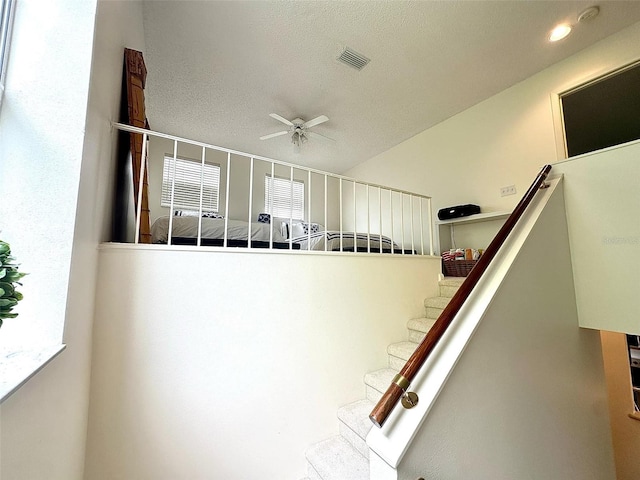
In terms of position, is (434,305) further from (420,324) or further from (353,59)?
(353,59)

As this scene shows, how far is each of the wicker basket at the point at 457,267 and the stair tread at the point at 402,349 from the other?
49.4 inches

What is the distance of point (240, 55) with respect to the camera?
2711 mm

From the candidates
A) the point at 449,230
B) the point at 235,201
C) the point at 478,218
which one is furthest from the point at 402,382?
the point at 235,201

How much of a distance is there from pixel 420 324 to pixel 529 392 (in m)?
1.06

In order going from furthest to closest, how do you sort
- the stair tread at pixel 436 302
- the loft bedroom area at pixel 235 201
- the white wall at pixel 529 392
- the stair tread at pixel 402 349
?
the stair tread at pixel 436 302 < the stair tread at pixel 402 349 < the loft bedroom area at pixel 235 201 < the white wall at pixel 529 392

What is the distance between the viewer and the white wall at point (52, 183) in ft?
2.97

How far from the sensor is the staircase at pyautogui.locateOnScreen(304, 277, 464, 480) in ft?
5.35

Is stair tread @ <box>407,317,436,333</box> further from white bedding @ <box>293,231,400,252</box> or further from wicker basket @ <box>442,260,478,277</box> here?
wicker basket @ <box>442,260,478,277</box>

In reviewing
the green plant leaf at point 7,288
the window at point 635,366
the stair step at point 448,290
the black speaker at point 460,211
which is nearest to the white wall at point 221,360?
the green plant leaf at point 7,288

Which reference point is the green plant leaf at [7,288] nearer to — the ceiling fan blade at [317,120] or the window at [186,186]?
the ceiling fan blade at [317,120]

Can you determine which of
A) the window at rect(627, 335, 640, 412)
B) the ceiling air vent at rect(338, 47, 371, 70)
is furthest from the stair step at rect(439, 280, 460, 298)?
the ceiling air vent at rect(338, 47, 371, 70)

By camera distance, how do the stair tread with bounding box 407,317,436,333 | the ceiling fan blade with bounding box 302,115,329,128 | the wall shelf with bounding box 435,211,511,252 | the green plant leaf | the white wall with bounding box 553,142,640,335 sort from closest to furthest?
the green plant leaf < the white wall with bounding box 553,142,640,335 < the stair tread with bounding box 407,317,436,333 < the ceiling fan blade with bounding box 302,115,329,128 < the wall shelf with bounding box 435,211,511,252

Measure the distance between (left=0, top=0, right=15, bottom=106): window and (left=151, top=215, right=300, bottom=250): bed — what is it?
1171mm

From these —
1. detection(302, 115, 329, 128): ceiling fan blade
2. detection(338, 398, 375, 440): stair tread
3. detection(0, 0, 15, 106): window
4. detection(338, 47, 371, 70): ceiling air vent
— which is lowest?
detection(338, 398, 375, 440): stair tread
